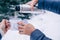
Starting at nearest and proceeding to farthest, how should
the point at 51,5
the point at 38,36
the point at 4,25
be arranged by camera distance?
the point at 38,36, the point at 51,5, the point at 4,25

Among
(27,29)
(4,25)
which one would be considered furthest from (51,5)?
(4,25)

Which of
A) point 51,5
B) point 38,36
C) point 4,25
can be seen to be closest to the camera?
point 38,36

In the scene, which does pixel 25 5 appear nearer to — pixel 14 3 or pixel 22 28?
pixel 14 3

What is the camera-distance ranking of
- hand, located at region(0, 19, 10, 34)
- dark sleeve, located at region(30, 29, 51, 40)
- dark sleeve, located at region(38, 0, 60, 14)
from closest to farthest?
dark sleeve, located at region(30, 29, 51, 40), dark sleeve, located at region(38, 0, 60, 14), hand, located at region(0, 19, 10, 34)

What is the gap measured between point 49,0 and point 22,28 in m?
0.25

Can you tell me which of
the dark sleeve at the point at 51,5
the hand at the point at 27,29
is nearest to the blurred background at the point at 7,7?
the dark sleeve at the point at 51,5

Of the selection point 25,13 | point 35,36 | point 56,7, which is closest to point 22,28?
point 35,36

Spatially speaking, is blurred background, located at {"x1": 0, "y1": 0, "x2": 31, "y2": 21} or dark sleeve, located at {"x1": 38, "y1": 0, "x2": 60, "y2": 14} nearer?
dark sleeve, located at {"x1": 38, "y1": 0, "x2": 60, "y2": 14}

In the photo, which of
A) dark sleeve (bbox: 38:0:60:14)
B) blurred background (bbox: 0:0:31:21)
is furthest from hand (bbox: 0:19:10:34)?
dark sleeve (bbox: 38:0:60:14)

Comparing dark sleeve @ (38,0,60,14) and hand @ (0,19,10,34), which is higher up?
dark sleeve @ (38,0,60,14)

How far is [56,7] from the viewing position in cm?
68

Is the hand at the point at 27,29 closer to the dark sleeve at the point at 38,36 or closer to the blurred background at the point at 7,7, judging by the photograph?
the dark sleeve at the point at 38,36

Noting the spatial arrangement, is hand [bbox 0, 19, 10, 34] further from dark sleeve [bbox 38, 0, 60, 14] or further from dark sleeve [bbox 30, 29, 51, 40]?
dark sleeve [bbox 30, 29, 51, 40]

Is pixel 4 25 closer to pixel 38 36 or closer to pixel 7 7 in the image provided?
pixel 7 7
